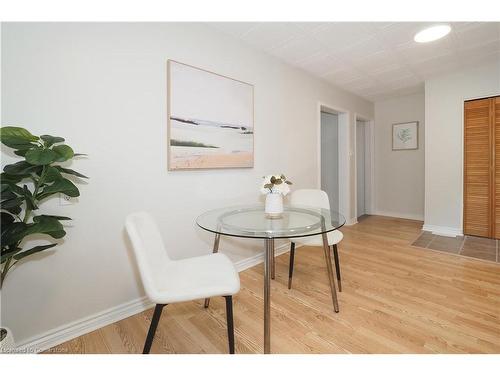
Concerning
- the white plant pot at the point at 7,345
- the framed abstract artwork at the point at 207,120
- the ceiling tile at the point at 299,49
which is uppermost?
the ceiling tile at the point at 299,49

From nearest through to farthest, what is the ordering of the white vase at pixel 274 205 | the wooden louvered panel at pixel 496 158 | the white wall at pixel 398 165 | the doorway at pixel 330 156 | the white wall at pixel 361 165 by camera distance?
the white vase at pixel 274 205, the wooden louvered panel at pixel 496 158, the doorway at pixel 330 156, the white wall at pixel 398 165, the white wall at pixel 361 165

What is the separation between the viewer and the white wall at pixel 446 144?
11.3 ft

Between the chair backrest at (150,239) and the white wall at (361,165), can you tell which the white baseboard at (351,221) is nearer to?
the white wall at (361,165)

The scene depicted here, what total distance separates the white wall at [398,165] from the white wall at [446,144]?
0.82 m

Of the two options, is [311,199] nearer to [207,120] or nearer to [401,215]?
[207,120]

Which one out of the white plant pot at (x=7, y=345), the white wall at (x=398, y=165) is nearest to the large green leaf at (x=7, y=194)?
the white plant pot at (x=7, y=345)

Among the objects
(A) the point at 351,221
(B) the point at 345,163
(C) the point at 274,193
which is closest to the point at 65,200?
(C) the point at 274,193

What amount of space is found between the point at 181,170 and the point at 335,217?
4.25ft

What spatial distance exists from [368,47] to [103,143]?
9.13 feet

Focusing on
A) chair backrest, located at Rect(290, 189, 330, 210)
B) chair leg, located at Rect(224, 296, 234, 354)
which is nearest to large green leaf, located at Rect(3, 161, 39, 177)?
chair leg, located at Rect(224, 296, 234, 354)

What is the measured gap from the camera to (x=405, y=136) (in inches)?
185

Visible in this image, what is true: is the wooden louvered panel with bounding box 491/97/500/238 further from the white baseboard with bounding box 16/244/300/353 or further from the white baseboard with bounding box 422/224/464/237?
the white baseboard with bounding box 16/244/300/353

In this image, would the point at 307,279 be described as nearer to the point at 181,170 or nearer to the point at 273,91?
the point at 181,170

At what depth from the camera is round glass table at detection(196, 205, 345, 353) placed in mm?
1376
